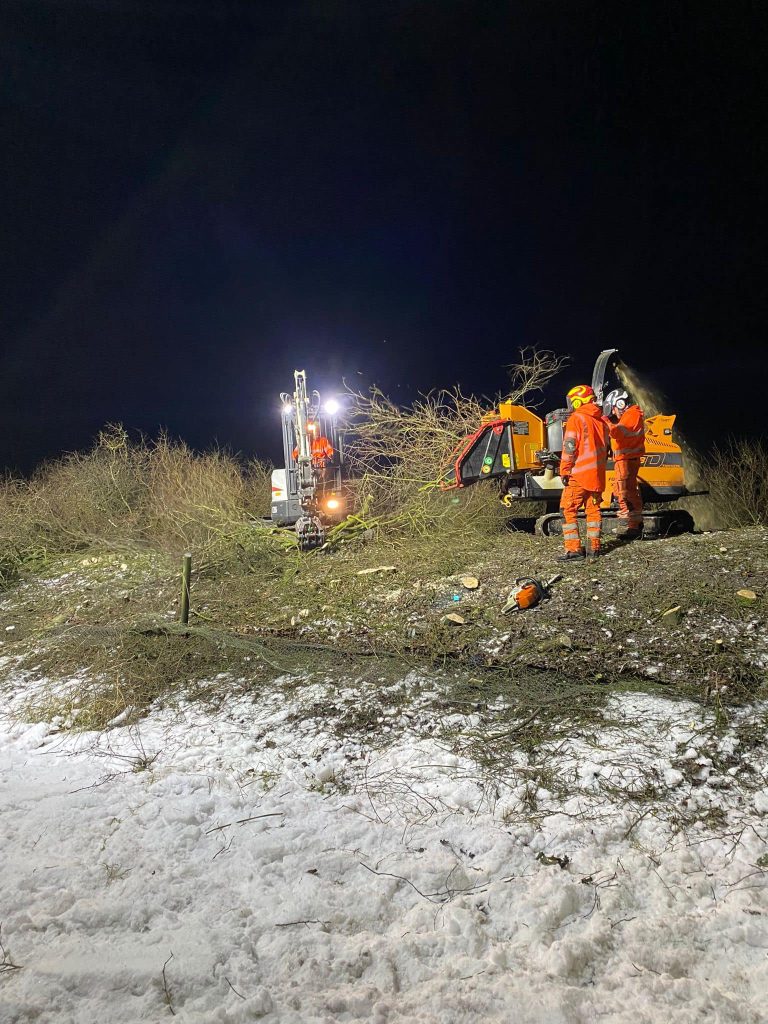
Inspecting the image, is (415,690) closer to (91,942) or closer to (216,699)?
(216,699)

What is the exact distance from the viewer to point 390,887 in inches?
86.7

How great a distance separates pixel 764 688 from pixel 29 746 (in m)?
4.75

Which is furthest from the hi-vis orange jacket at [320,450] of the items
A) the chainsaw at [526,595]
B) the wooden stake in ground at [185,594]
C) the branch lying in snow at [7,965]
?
the branch lying in snow at [7,965]

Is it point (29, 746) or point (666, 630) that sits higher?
point (666, 630)

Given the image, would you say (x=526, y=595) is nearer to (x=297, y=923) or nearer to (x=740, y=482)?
(x=297, y=923)

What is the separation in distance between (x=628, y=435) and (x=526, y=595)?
2.74 m

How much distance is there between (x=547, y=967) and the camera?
181cm

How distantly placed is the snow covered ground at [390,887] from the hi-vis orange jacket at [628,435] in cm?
373

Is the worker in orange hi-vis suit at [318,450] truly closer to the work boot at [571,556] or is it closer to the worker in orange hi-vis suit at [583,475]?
the worker in orange hi-vis suit at [583,475]

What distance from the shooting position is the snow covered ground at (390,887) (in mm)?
1721

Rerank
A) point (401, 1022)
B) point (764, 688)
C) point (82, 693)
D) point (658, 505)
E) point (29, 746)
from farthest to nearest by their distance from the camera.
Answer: point (658, 505)
point (82, 693)
point (29, 746)
point (764, 688)
point (401, 1022)

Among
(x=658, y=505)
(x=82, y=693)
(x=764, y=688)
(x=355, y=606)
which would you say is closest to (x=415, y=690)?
(x=355, y=606)

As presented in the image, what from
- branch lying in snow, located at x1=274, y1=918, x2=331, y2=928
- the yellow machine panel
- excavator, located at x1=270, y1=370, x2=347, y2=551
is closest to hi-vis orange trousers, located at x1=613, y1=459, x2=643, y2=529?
the yellow machine panel

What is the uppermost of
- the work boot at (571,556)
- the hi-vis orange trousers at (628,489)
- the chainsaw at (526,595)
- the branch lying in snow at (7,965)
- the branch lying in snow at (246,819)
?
the hi-vis orange trousers at (628,489)
